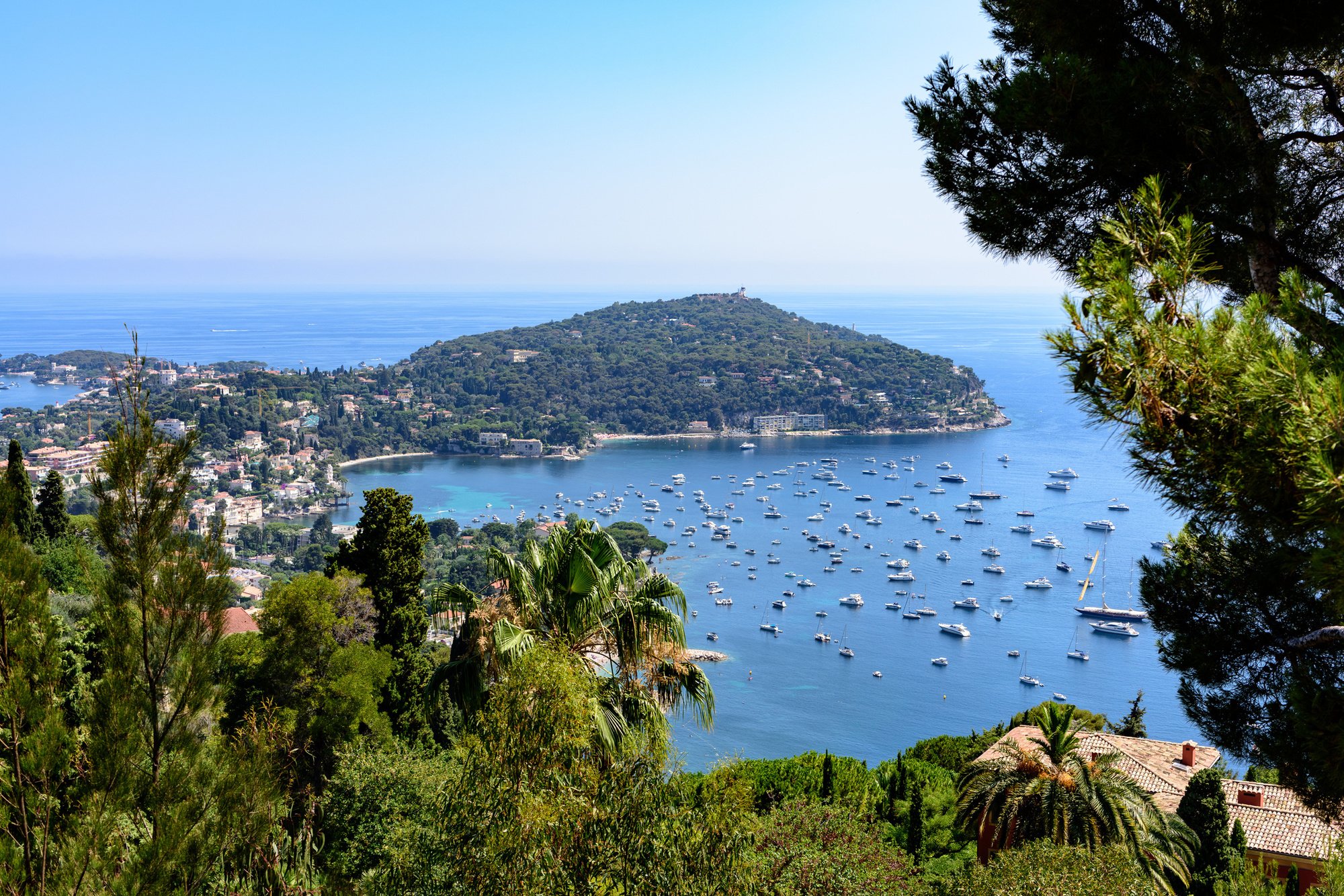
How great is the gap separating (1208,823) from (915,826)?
2790 millimetres

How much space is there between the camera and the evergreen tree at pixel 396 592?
963 centimetres

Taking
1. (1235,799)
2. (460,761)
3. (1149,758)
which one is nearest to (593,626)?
(460,761)

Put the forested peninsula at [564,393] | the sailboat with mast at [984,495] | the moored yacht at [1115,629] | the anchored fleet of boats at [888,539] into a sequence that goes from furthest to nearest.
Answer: the forested peninsula at [564,393]
the sailboat with mast at [984,495]
the anchored fleet of boats at [888,539]
the moored yacht at [1115,629]

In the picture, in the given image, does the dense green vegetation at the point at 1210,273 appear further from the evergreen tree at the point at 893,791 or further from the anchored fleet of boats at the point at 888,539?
the anchored fleet of boats at the point at 888,539

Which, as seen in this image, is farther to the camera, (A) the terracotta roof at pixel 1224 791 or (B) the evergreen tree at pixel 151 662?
(A) the terracotta roof at pixel 1224 791

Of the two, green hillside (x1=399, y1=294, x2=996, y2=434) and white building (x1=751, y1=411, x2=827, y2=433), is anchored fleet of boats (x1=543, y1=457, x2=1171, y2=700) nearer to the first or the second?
white building (x1=751, y1=411, x2=827, y2=433)

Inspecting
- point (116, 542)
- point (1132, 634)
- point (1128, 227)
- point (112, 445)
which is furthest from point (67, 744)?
point (1132, 634)

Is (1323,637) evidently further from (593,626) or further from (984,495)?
(984,495)

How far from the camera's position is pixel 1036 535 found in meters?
47.1

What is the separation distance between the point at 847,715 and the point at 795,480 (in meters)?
30.7

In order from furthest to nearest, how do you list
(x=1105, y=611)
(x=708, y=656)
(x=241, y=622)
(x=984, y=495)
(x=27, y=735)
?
(x=984, y=495)
(x=1105, y=611)
(x=708, y=656)
(x=241, y=622)
(x=27, y=735)

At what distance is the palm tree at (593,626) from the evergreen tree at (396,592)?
19.6 feet

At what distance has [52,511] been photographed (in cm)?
1434

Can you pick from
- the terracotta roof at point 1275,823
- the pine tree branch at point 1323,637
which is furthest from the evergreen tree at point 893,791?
the pine tree branch at point 1323,637
